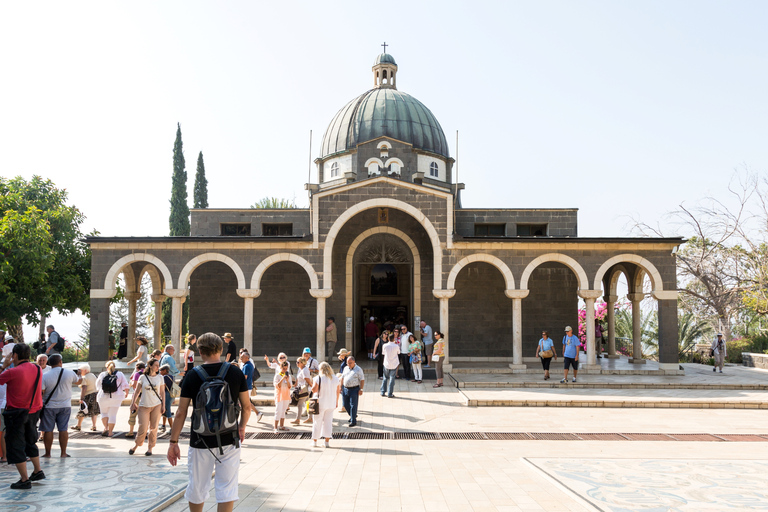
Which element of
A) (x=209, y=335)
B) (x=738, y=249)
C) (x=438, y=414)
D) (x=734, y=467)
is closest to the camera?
(x=209, y=335)

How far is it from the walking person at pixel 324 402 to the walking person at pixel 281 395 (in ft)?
4.65

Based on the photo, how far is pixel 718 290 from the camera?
29.2 metres

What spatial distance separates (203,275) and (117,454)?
15.4m

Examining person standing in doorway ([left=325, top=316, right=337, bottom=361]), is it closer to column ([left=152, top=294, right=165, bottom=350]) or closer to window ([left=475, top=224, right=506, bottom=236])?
column ([left=152, top=294, right=165, bottom=350])

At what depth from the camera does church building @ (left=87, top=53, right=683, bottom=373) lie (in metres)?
20.4

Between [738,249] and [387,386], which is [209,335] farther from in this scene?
[738,249]

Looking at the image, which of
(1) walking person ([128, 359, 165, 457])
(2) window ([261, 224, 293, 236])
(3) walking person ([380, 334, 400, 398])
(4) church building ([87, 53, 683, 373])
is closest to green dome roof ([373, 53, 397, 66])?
(4) church building ([87, 53, 683, 373])

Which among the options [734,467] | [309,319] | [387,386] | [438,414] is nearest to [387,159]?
[309,319]

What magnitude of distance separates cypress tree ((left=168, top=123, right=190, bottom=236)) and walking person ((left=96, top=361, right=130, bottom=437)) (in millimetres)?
27446

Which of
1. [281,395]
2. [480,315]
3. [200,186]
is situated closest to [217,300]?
[480,315]

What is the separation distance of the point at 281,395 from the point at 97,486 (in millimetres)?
4415

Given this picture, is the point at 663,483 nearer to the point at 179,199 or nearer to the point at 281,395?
the point at 281,395

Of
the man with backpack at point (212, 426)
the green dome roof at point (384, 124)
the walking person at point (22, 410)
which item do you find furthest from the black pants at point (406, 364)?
the green dome roof at point (384, 124)

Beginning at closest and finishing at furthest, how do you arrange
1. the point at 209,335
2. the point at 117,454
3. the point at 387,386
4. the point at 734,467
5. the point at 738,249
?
the point at 209,335 → the point at 734,467 → the point at 117,454 → the point at 387,386 → the point at 738,249
